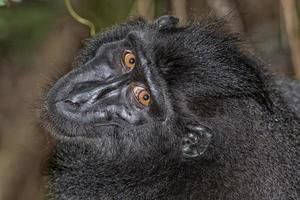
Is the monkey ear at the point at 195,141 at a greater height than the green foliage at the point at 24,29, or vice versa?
the green foliage at the point at 24,29

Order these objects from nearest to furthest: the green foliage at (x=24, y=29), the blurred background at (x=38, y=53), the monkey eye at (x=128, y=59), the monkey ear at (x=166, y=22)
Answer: the monkey eye at (x=128, y=59) < the monkey ear at (x=166, y=22) < the green foliage at (x=24, y=29) < the blurred background at (x=38, y=53)

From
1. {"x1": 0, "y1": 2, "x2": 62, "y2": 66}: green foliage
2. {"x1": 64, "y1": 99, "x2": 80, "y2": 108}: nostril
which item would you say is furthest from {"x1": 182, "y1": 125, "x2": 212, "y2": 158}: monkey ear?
{"x1": 0, "y1": 2, "x2": 62, "y2": 66}: green foliage

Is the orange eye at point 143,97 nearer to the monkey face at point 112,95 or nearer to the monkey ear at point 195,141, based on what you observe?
the monkey face at point 112,95

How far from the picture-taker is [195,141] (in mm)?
4434

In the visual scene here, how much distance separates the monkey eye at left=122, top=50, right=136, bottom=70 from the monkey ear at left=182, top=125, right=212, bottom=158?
463 mm

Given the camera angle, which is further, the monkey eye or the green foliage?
the green foliage

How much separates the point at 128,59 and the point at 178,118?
437 millimetres

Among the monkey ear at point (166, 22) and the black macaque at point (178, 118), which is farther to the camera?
the monkey ear at point (166, 22)

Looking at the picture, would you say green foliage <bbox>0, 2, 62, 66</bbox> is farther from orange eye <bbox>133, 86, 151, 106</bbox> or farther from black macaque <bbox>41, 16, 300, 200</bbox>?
orange eye <bbox>133, 86, 151, 106</bbox>

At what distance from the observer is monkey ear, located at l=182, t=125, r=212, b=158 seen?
4410 mm

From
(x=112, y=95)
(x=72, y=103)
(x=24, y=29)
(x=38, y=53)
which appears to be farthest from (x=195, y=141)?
(x=38, y=53)

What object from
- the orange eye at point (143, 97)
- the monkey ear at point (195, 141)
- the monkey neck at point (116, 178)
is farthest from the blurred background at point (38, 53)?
the monkey ear at point (195, 141)

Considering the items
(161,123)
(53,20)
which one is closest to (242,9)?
(53,20)

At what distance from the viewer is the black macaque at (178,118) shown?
4.42 m
